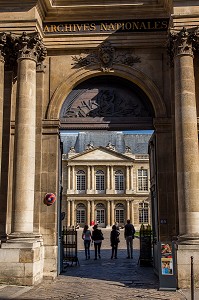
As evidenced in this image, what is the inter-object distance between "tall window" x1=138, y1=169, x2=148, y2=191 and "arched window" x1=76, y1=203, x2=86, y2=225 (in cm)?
831

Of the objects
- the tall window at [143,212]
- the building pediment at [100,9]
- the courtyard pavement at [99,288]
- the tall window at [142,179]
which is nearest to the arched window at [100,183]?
the tall window at [142,179]

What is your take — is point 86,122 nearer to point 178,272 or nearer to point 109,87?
point 109,87

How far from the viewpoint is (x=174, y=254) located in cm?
948

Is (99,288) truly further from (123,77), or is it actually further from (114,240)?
(114,240)

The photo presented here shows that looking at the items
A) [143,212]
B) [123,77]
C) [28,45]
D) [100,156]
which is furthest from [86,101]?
[143,212]

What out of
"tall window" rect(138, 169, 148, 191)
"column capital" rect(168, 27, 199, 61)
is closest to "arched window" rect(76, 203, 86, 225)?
"tall window" rect(138, 169, 148, 191)

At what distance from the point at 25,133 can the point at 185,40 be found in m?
4.70

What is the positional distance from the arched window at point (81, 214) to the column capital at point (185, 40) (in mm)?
47328

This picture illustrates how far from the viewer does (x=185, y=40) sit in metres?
10.8

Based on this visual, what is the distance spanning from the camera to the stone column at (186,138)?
991 centimetres

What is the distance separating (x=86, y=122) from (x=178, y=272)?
502 centimetres

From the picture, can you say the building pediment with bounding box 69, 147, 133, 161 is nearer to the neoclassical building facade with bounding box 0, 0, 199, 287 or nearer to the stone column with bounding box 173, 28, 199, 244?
the neoclassical building facade with bounding box 0, 0, 199, 287

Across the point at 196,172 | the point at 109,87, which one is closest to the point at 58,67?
the point at 109,87

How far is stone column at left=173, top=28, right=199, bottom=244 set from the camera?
991cm
